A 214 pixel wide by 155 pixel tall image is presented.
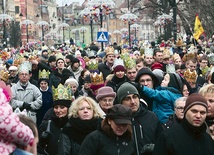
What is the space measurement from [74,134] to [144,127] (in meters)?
0.77

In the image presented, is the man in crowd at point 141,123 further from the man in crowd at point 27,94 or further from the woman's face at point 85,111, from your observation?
the man in crowd at point 27,94

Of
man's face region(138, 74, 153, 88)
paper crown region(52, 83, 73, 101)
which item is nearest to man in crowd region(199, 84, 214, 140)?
man's face region(138, 74, 153, 88)

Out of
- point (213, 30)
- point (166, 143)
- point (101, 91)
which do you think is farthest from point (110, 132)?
point (213, 30)

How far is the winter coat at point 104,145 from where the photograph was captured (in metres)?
6.10

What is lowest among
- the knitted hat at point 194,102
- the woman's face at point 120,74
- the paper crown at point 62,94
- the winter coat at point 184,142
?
the winter coat at point 184,142

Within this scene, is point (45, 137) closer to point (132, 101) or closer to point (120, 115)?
point (132, 101)

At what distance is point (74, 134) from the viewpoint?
22.9 ft

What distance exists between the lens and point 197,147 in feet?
18.2

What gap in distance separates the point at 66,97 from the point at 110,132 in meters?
2.59

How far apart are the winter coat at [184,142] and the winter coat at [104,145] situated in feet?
1.95

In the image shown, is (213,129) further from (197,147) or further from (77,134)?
(77,134)

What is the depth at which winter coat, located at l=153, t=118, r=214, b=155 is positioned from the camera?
18.2 ft

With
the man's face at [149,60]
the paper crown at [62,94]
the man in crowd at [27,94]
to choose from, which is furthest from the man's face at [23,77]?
the man's face at [149,60]

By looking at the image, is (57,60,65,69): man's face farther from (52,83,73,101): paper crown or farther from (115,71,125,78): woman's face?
(52,83,73,101): paper crown
